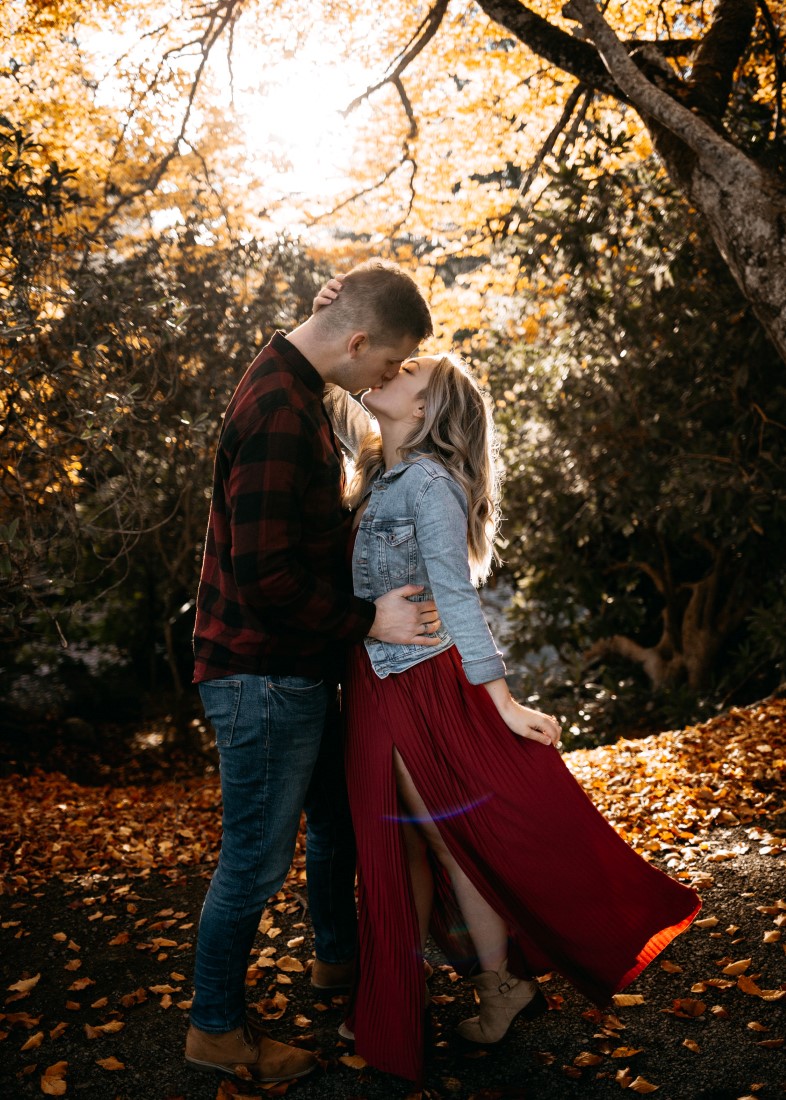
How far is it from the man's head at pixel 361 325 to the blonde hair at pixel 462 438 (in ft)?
0.57

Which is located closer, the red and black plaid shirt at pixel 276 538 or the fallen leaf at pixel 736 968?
the red and black plaid shirt at pixel 276 538

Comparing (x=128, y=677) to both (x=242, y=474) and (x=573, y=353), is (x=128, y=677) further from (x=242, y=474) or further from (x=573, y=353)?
(x=242, y=474)

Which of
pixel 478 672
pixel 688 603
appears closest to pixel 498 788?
pixel 478 672

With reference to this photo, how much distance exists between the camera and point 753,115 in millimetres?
5910

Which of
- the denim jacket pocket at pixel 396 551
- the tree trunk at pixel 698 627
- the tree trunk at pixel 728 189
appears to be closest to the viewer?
the denim jacket pocket at pixel 396 551

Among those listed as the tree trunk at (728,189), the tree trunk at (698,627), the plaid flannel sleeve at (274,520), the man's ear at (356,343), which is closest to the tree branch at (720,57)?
the tree trunk at (728,189)

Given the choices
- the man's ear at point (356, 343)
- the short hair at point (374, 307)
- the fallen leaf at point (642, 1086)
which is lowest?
the fallen leaf at point (642, 1086)

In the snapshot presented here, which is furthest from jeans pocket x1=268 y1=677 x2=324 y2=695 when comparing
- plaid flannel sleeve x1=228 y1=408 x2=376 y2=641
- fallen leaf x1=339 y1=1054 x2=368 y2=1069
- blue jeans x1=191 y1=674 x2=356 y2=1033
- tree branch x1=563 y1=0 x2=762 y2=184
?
tree branch x1=563 y1=0 x2=762 y2=184

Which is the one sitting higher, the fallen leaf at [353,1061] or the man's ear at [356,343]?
the man's ear at [356,343]

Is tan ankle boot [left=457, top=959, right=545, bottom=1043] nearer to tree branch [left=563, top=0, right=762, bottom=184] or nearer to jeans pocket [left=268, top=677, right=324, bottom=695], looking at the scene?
jeans pocket [left=268, top=677, right=324, bottom=695]

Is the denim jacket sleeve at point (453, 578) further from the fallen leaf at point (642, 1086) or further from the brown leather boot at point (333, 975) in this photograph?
the brown leather boot at point (333, 975)

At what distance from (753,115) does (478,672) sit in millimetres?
5464

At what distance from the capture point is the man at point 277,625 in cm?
212

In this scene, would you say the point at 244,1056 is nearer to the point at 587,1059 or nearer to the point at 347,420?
the point at 587,1059
